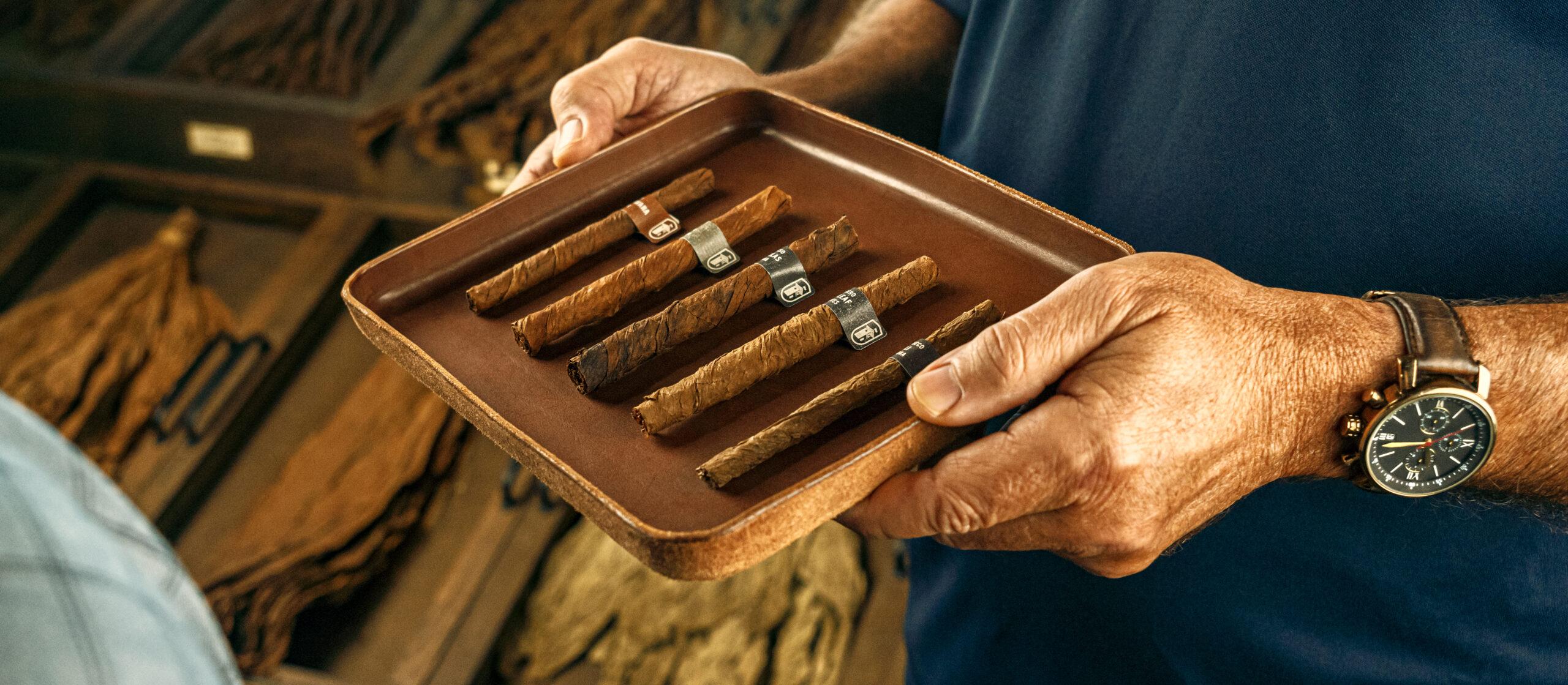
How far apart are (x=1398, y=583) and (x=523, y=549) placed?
2.07 metres

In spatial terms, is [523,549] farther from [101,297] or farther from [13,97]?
[13,97]

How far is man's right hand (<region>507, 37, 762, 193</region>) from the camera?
1640 mm

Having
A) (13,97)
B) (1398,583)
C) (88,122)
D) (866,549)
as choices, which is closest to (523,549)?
(866,549)

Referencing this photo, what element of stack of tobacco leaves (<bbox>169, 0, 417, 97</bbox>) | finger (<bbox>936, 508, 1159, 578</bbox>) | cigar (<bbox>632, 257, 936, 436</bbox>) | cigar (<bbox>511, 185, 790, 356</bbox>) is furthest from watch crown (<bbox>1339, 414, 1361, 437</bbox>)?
stack of tobacco leaves (<bbox>169, 0, 417, 97</bbox>)

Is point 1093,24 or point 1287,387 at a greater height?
point 1093,24

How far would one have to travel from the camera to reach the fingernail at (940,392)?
42.3 inches

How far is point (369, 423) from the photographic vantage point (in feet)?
10.2

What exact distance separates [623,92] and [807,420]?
83 centimetres

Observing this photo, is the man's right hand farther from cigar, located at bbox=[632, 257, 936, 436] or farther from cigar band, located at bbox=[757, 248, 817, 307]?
cigar, located at bbox=[632, 257, 936, 436]

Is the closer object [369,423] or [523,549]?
[523,549]

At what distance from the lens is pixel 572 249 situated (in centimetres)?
142

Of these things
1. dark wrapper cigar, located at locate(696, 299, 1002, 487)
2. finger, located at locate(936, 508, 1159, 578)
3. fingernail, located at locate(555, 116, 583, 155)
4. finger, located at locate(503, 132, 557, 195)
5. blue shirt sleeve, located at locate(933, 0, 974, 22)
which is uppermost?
blue shirt sleeve, located at locate(933, 0, 974, 22)

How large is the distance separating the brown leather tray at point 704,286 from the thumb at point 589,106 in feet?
0.27

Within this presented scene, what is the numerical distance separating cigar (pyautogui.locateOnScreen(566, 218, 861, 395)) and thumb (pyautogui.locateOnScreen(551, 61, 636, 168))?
0.44 metres
